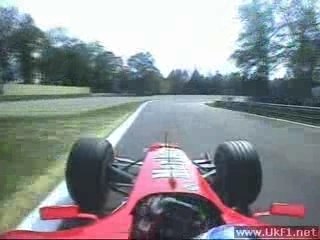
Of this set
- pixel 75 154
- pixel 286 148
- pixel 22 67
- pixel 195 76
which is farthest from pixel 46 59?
pixel 75 154

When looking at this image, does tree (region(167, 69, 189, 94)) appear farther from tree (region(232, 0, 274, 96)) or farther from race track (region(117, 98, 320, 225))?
race track (region(117, 98, 320, 225))

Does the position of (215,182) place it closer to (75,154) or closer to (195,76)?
(75,154)

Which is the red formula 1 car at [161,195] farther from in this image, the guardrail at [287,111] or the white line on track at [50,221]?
the guardrail at [287,111]

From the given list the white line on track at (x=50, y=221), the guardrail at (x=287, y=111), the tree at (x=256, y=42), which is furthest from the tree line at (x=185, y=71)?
the white line on track at (x=50, y=221)

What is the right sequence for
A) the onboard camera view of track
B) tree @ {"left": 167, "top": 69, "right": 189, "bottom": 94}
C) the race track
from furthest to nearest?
tree @ {"left": 167, "top": 69, "right": 189, "bottom": 94}, the race track, the onboard camera view of track

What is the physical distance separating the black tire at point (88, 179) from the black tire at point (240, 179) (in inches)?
51.0

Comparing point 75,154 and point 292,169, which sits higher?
point 75,154

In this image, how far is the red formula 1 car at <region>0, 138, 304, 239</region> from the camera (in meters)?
4.68

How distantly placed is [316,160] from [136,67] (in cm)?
14068

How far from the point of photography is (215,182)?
777 centimetres

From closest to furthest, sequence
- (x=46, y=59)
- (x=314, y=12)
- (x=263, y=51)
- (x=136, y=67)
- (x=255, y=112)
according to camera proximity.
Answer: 1. (x=255, y=112)
2. (x=314, y=12)
3. (x=263, y=51)
4. (x=46, y=59)
5. (x=136, y=67)

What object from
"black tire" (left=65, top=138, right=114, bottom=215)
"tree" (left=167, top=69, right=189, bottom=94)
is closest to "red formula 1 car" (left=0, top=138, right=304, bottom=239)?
"black tire" (left=65, top=138, right=114, bottom=215)

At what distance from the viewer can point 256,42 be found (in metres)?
62.2

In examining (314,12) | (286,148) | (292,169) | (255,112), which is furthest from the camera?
(314,12)
